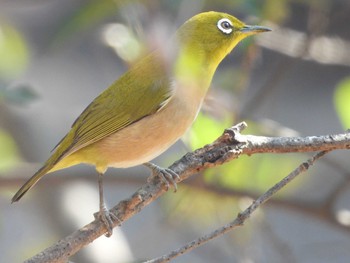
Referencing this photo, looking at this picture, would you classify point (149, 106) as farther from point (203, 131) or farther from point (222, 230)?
point (222, 230)

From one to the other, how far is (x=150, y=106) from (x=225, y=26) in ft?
1.68

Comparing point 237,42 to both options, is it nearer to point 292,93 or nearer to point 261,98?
point 261,98

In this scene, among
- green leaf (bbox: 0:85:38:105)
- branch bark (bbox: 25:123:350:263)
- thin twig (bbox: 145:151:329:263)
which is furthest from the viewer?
green leaf (bbox: 0:85:38:105)

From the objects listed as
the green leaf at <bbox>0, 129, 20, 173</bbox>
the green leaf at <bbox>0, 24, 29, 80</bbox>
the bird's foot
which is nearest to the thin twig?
the bird's foot

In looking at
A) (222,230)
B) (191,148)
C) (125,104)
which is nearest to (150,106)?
(125,104)

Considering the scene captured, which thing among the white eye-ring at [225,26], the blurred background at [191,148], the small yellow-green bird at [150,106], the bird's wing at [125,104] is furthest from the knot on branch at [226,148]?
the white eye-ring at [225,26]

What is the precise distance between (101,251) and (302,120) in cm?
485

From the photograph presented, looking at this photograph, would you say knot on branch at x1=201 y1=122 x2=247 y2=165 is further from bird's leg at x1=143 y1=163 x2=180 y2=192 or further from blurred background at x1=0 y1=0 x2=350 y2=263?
blurred background at x1=0 y1=0 x2=350 y2=263

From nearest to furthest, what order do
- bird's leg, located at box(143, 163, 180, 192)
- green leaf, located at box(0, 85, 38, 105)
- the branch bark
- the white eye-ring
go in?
the branch bark
bird's leg, located at box(143, 163, 180, 192)
the white eye-ring
green leaf, located at box(0, 85, 38, 105)

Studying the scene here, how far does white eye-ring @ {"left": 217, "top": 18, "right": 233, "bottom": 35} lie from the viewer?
3.96 metres

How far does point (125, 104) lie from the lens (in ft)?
12.8

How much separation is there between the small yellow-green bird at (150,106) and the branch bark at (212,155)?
1.45 feet

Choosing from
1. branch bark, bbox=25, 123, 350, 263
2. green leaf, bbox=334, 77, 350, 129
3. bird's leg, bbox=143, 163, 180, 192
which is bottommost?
branch bark, bbox=25, 123, 350, 263

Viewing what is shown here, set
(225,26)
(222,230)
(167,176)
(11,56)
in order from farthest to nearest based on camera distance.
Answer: (11,56), (225,26), (167,176), (222,230)
